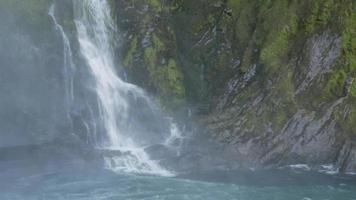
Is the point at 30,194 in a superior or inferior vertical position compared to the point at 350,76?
inferior

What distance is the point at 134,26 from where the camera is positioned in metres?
27.7

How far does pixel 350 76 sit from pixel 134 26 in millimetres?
9564

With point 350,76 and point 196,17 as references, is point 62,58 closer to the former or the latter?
point 196,17

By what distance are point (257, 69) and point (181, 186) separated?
693 centimetres

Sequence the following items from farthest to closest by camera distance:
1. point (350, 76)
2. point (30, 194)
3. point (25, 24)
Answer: point (25, 24) → point (350, 76) → point (30, 194)

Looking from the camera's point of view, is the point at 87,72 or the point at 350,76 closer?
the point at 350,76

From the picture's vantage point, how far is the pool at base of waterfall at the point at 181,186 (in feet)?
72.6

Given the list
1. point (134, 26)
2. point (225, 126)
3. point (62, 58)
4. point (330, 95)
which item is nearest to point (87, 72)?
point (62, 58)

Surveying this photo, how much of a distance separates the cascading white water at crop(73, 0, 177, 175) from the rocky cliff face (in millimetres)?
648

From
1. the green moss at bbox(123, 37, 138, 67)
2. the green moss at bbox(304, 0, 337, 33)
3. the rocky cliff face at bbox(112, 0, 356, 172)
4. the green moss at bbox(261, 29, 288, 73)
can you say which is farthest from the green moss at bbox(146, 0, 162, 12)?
the green moss at bbox(304, 0, 337, 33)

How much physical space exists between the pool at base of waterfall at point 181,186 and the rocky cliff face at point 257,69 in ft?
4.65

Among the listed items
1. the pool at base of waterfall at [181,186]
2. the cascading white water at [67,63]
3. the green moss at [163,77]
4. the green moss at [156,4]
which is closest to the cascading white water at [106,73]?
the cascading white water at [67,63]

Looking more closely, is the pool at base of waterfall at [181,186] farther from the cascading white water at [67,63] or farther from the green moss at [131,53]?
the green moss at [131,53]

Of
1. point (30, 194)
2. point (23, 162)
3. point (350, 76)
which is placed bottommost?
point (30, 194)
